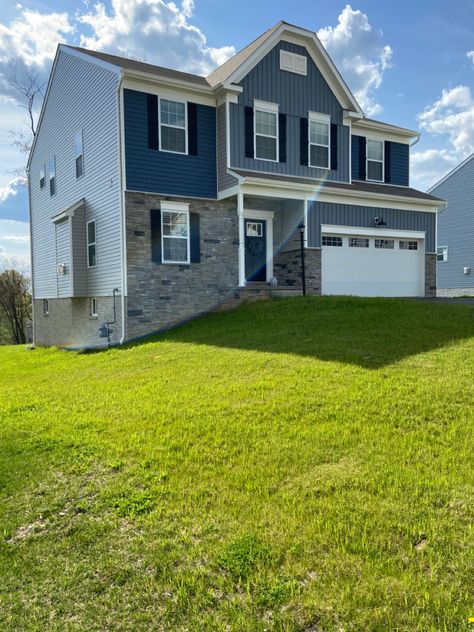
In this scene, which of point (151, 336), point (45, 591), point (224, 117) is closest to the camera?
point (45, 591)

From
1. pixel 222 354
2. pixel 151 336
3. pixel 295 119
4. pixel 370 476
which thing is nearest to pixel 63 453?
pixel 370 476

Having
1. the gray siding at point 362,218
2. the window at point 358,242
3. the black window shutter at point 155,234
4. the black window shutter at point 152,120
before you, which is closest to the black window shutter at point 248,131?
the gray siding at point 362,218

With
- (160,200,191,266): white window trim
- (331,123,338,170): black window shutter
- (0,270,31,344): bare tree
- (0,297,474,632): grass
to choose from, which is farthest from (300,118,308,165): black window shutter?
(0,270,31,344): bare tree

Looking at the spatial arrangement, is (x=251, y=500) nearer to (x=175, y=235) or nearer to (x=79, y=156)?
(x=175, y=235)

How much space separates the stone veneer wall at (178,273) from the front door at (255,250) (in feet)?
3.35

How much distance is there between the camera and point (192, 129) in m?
13.4

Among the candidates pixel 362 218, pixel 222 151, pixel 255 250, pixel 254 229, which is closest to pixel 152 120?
pixel 222 151

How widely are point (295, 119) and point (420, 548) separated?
1426cm

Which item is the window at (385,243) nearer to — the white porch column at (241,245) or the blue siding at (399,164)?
the blue siding at (399,164)

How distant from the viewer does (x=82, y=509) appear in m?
3.51

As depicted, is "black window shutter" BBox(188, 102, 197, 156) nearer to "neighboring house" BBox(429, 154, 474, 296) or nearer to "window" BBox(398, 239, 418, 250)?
"window" BBox(398, 239, 418, 250)

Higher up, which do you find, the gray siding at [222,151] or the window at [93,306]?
the gray siding at [222,151]

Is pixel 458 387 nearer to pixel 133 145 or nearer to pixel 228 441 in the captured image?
pixel 228 441

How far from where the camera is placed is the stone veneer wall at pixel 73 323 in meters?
13.4
